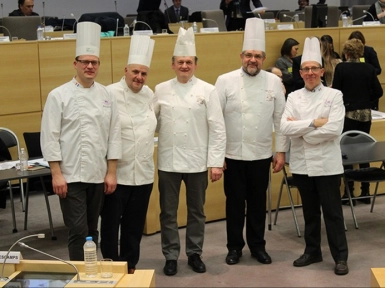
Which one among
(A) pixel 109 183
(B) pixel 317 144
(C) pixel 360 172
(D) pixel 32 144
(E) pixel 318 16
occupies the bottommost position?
(C) pixel 360 172

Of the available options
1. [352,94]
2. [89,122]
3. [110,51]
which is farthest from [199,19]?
[89,122]

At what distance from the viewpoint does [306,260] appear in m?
4.91

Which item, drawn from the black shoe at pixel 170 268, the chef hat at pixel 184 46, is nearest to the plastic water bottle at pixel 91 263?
the black shoe at pixel 170 268

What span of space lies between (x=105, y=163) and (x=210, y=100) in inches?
34.1

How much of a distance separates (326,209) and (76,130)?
1.78 metres

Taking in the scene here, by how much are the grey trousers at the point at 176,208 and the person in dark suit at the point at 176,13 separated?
279 inches

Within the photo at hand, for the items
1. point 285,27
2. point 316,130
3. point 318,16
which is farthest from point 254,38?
point 318,16

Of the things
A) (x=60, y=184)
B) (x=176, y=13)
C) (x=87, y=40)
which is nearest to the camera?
(x=60, y=184)

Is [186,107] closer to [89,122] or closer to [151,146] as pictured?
[151,146]

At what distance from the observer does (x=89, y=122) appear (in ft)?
13.0

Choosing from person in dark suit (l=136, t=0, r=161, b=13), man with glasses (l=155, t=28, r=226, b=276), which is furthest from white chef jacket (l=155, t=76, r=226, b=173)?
person in dark suit (l=136, t=0, r=161, b=13)

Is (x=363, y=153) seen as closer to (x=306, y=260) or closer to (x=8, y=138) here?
(x=306, y=260)

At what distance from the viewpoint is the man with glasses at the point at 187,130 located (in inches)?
179

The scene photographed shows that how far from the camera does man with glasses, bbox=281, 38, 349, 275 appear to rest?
4.61 m
